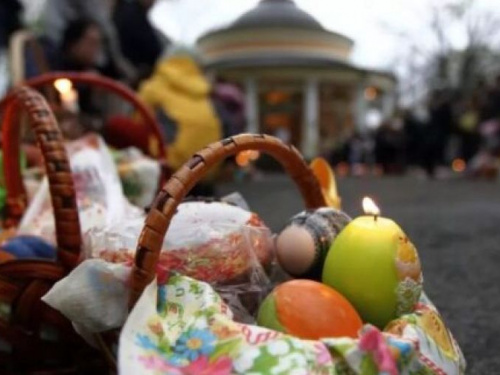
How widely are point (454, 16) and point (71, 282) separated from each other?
68.7 ft

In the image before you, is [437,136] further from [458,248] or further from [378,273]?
[378,273]

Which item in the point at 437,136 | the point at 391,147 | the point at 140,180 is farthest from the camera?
the point at 391,147

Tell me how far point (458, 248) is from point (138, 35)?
191 centimetres

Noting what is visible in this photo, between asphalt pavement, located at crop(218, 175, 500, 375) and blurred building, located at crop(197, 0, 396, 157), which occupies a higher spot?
asphalt pavement, located at crop(218, 175, 500, 375)

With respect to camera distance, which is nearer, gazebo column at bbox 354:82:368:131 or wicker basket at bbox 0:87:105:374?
wicker basket at bbox 0:87:105:374

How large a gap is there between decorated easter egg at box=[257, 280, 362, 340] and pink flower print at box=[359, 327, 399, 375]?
70 mm

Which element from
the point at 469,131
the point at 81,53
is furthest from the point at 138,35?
the point at 469,131

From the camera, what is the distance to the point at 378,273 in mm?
973

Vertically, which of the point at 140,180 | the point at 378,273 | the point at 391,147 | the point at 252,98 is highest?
the point at 378,273

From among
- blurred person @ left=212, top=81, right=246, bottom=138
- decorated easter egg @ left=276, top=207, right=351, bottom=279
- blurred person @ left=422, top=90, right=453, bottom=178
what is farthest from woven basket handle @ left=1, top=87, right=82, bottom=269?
blurred person @ left=422, top=90, right=453, bottom=178

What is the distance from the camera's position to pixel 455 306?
5.77 ft

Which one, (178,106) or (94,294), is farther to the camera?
(178,106)

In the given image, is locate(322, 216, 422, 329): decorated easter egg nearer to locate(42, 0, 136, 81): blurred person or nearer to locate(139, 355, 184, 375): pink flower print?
locate(139, 355, 184, 375): pink flower print

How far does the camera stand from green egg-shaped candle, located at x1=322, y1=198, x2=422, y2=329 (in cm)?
97
